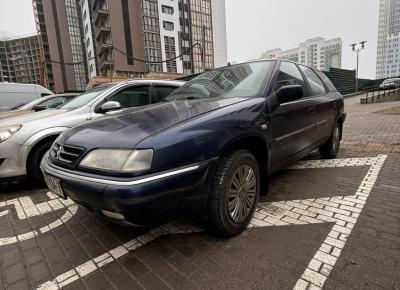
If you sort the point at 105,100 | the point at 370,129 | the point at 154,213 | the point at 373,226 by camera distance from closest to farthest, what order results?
1. the point at 154,213
2. the point at 373,226
3. the point at 105,100
4. the point at 370,129

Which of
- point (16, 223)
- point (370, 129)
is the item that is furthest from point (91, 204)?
point (370, 129)

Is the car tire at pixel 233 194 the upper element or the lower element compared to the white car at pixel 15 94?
lower

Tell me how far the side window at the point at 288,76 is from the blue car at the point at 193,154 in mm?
25

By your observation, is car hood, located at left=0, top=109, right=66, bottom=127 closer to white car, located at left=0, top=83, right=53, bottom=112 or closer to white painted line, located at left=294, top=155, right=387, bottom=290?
white painted line, located at left=294, top=155, right=387, bottom=290

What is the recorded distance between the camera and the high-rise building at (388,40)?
5728 cm

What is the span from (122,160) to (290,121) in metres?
1.98

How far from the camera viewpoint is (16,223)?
9.07 ft

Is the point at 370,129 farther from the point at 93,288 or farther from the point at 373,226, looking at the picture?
the point at 93,288

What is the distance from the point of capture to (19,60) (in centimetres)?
9450

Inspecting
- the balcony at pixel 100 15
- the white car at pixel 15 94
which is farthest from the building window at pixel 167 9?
the white car at pixel 15 94

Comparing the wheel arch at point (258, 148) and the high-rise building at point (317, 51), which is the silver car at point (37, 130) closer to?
the wheel arch at point (258, 148)

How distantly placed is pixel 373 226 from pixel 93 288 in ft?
7.84

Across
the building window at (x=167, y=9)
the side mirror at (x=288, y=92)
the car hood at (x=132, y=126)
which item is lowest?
the car hood at (x=132, y=126)

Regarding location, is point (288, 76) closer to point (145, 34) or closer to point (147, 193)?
point (147, 193)
